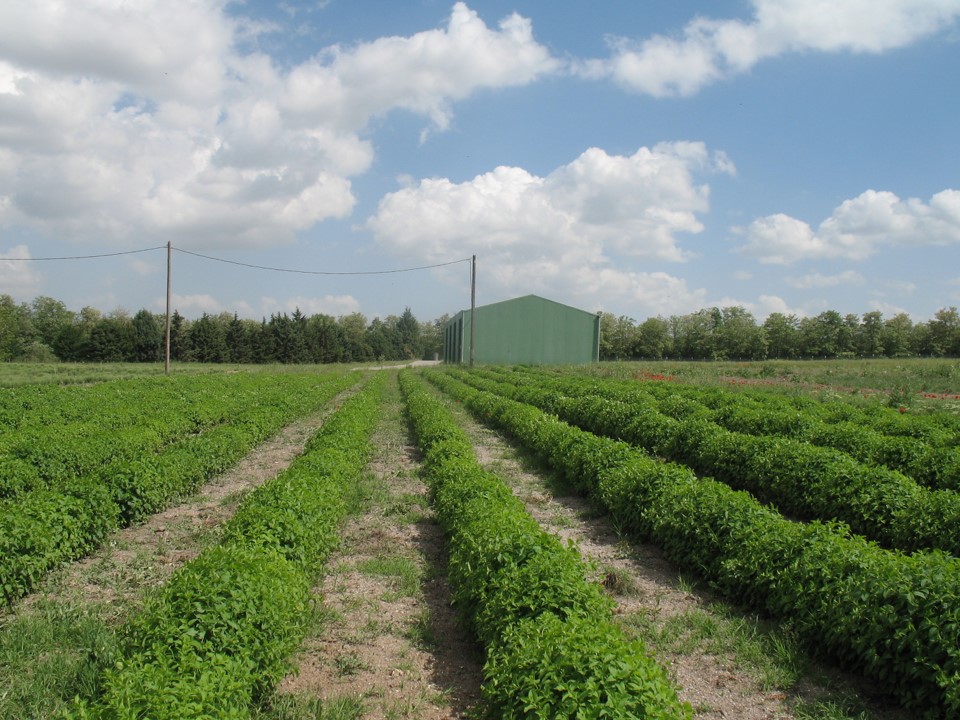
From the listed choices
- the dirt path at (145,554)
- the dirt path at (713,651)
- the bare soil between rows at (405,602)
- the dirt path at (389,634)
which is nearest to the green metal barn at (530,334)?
the dirt path at (145,554)

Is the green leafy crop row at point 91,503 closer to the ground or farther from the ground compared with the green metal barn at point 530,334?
closer to the ground

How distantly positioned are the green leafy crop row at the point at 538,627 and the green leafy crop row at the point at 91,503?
4664 mm

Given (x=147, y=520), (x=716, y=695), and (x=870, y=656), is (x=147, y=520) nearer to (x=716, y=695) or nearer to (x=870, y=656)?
(x=716, y=695)

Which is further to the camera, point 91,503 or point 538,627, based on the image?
point 91,503

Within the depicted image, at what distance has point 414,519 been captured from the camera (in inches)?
391

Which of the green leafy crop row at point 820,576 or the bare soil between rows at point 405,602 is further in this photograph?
the bare soil between rows at point 405,602

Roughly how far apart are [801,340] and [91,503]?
338ft

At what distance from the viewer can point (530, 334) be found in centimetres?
6425

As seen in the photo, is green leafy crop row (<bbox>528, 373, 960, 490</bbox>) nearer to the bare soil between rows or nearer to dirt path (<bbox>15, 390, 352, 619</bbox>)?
the bare soil between rows

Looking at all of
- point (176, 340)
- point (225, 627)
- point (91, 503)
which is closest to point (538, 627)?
point (225, 627)

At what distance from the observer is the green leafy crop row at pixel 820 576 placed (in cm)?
459

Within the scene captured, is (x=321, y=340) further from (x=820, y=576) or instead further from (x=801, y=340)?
(x=820, y=576)

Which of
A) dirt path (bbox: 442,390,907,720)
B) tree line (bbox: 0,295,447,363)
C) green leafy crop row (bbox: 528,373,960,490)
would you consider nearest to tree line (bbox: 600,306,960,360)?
tree line (bbox: 0,295,447,363)

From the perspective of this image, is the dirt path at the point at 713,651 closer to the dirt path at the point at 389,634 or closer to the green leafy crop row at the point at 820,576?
the green leafy crop row at the point at 820,576
